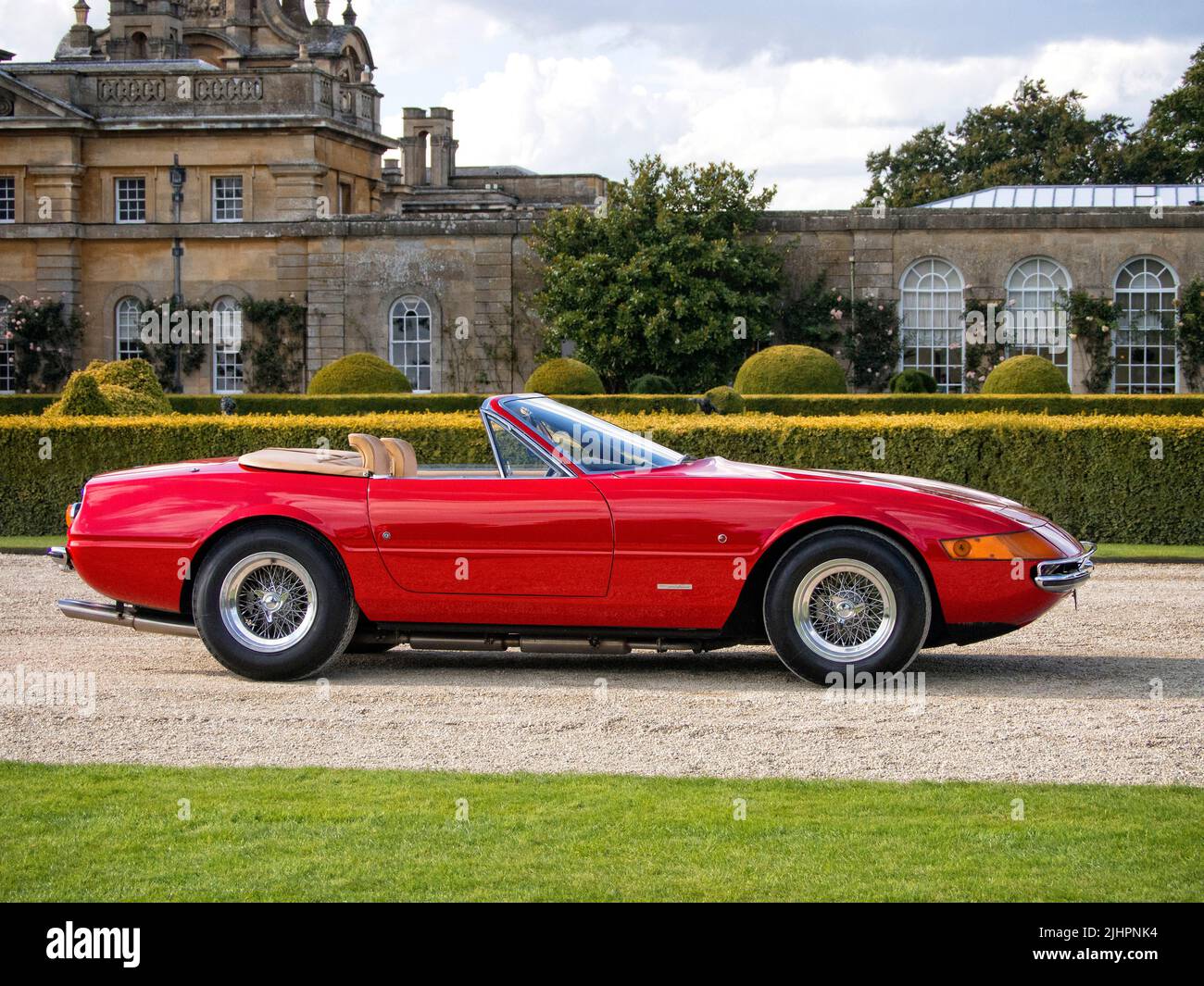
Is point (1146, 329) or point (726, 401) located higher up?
point (1146, 329)

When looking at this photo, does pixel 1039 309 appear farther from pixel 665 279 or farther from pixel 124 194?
pixel 124 194

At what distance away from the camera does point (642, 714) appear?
7488mm

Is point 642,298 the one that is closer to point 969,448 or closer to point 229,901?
point 969,448

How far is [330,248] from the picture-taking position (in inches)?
1511

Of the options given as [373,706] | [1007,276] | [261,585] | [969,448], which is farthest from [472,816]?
[1007,276]

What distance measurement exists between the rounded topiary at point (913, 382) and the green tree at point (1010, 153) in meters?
31.9

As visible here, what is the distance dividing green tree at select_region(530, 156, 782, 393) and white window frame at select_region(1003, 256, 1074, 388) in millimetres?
5421

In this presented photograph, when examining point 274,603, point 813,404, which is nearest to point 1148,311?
point 813,404

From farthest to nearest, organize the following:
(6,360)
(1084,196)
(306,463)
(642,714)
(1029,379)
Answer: (6,360) → (1084,196) → (1029,379) → (306,463) → (642,714)

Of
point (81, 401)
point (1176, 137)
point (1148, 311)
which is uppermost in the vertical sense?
point (1176, 137)

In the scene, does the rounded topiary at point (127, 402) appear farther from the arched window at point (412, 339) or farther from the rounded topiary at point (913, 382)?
the arched window at point (412, 339)

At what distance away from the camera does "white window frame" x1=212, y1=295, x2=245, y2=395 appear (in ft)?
131

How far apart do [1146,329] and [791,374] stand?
11.2 meters

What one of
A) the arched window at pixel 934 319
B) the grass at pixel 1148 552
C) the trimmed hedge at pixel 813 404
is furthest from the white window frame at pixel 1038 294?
the grass at pixel 1148 552
